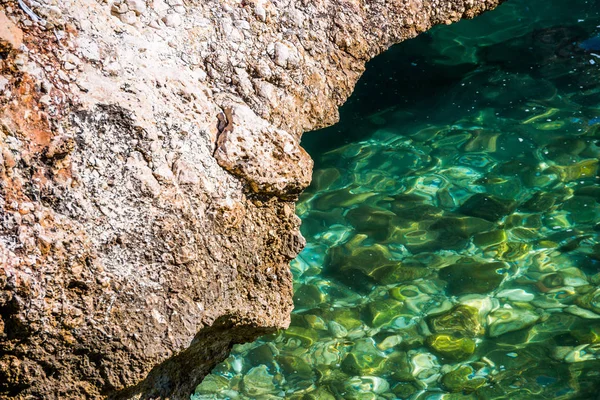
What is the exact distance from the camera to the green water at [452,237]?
11.8ft

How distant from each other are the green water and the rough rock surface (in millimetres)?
1096

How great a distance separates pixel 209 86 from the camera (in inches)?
98.8

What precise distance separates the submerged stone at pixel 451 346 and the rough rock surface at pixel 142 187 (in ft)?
4.36

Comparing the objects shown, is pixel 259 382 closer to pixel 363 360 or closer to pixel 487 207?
pixel 363 360

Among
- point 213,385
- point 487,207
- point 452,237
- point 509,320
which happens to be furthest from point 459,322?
point 213,385

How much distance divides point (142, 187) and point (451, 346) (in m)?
2.28

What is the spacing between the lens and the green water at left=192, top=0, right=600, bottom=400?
11.8 feet

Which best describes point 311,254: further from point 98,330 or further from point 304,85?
point 98,330

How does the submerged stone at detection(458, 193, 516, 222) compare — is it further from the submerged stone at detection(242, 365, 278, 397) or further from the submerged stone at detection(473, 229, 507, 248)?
the submerged stone at detection(242, 365, 278, 397)

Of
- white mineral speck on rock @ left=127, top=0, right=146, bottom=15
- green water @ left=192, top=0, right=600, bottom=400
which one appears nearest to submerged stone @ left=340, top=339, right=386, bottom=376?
green water @ left=192, top=0, right=600, bottom=400

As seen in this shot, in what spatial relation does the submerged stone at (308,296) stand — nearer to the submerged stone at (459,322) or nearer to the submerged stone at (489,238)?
the submerged stone at (459,322)

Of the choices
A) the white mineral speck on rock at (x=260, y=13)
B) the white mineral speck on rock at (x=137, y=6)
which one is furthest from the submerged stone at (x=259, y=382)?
the white mineral speck on rock at (x=137, y=6)

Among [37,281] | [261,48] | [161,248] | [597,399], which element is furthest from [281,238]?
[597,399]

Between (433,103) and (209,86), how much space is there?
2.55m
